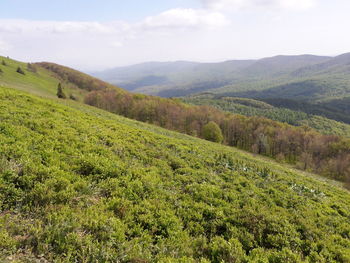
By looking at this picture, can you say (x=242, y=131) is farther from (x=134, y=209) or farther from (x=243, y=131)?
(x=134, y=209)

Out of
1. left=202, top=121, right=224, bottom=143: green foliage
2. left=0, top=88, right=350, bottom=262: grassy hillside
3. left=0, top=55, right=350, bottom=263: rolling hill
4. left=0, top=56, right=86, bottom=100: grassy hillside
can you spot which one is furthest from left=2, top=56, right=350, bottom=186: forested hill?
left=0, top=88, right=350, bottom=262: grassy hillside

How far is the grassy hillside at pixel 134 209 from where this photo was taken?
575cm

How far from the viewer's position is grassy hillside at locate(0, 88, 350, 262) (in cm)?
575

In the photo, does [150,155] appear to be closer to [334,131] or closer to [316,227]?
[316,227]

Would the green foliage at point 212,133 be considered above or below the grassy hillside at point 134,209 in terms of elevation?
below

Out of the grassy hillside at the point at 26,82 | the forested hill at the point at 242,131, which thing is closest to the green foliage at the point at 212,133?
the forested hill at the point at 242,131

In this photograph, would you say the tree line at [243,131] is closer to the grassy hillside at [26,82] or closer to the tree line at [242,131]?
the tree line at [242,131]

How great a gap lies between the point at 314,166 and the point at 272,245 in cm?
9204

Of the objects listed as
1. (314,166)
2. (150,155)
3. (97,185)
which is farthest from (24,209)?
(314,166)

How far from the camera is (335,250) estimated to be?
7.82 metres

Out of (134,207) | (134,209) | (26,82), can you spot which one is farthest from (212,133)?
(26,82)

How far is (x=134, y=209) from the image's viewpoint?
763 cm

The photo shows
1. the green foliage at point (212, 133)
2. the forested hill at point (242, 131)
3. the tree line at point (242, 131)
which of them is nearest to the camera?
the green foliage at point (212, 133)

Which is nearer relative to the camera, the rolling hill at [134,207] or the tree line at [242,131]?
the rolling hill at [134,207]
